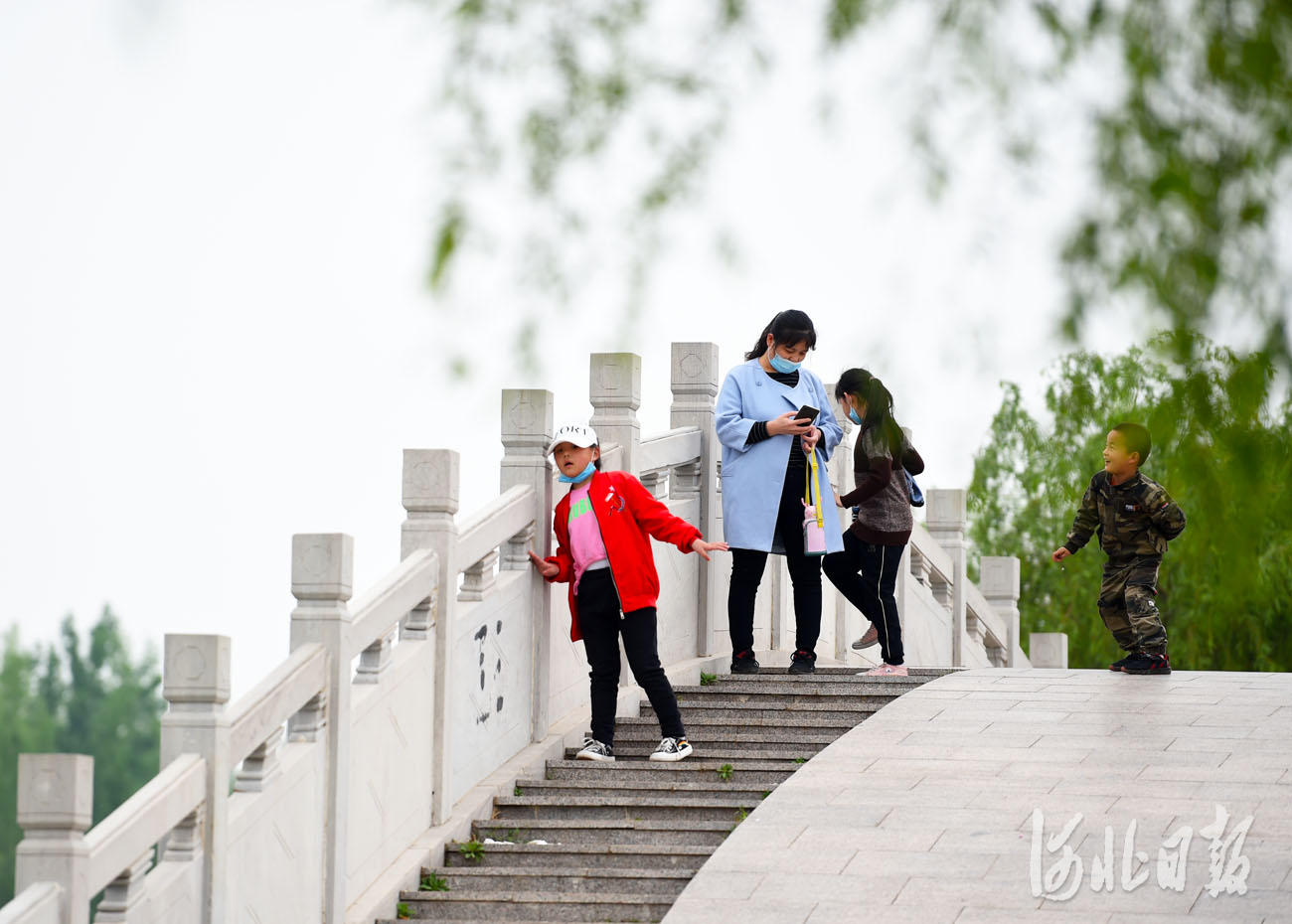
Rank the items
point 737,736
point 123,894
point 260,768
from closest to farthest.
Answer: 1. point 123,894
2. point 260,768
3. point 737,736

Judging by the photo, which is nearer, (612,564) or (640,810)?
(640,810)

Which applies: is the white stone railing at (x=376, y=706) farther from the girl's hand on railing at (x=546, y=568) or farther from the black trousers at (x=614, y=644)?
the black trousers at (x=614, y=644)

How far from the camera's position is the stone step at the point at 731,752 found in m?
9.39

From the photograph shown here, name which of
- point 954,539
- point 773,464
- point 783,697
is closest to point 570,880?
point 783,697

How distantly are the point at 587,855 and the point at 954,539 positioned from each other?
7796 mm

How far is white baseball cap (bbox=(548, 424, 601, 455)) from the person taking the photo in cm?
919

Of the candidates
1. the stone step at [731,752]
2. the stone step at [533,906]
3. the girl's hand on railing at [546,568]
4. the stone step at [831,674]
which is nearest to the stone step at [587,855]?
the stone step at [533,906]

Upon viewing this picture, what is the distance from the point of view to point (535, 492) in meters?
9.65

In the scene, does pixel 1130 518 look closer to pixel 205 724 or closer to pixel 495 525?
pixel 495 525

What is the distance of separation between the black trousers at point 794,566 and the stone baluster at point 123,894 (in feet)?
15.5

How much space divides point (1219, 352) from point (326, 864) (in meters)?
4.79

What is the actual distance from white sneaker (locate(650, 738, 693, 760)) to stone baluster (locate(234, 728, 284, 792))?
2.42m

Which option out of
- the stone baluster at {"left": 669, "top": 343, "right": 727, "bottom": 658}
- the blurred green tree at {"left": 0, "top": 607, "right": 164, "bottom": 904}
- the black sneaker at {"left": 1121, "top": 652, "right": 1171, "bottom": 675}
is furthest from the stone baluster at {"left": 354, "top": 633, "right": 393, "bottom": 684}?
the blurred green tree at {"left": 0, "top": 607, "right": 164, "bottom": 904}

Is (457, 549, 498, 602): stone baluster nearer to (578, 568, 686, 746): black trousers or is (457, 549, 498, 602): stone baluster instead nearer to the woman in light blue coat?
(578, 568, 686, 746): black trousers
